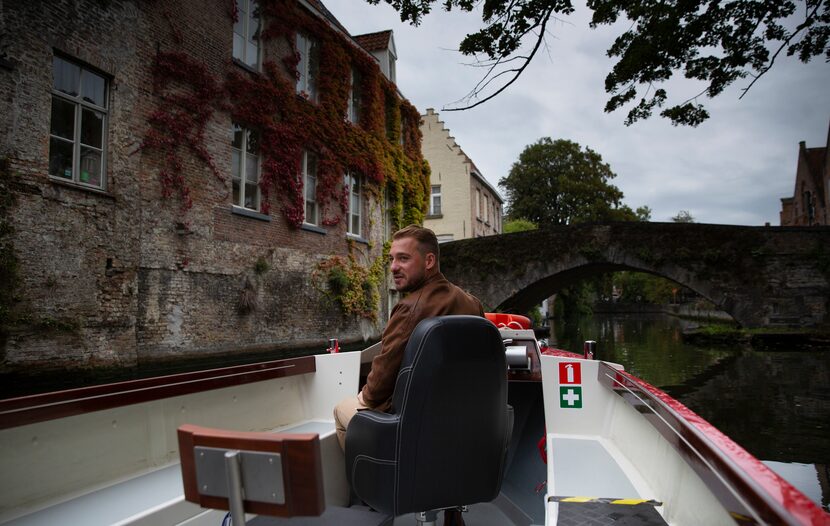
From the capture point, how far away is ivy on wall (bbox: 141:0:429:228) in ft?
28.1

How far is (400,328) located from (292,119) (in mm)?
10219

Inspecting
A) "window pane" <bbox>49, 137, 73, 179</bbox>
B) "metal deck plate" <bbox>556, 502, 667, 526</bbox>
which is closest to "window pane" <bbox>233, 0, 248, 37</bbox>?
"window pane" <bbox>49, 137, 73, 179</bbox>

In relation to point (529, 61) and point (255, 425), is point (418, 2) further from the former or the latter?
point (255, 425)

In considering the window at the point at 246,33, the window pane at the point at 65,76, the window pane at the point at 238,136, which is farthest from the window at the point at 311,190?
the window pane at the point at 65,76

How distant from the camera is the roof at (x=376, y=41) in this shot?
53.5 feet

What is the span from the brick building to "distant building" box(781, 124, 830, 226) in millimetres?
31578

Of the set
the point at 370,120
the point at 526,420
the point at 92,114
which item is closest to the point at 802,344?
the point at 370,120

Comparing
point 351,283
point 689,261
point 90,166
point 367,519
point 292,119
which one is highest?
point 292,119

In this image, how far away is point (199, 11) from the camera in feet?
30.0

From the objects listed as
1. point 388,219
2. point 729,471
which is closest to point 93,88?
point 729,471

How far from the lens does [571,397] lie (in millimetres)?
3494

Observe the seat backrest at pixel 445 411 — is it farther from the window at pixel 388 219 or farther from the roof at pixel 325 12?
the window at pixel 388 219

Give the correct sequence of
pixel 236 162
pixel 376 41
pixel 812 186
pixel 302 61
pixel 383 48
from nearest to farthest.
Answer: pixel 236 162, pixel 302 61, pixel 383 48, pixel 376 41, pixel 812 186

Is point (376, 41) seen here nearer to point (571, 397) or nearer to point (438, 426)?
point (571, 397)
